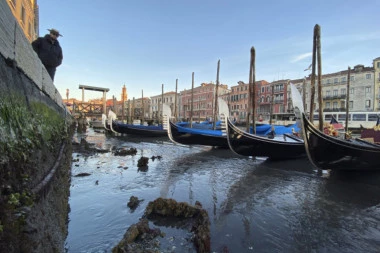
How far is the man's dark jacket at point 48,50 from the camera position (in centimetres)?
465

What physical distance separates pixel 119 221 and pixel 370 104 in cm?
4414

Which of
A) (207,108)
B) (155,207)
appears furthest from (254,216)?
(207,108)

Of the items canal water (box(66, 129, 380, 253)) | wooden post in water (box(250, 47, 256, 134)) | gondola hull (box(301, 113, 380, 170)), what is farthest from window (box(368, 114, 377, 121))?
gondola hull (box(301, 113, 380, 170))

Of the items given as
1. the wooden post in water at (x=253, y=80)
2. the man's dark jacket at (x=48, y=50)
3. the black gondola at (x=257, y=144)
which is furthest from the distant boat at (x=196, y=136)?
the man's dark jacket at (x=48, y=50)

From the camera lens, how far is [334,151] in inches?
254

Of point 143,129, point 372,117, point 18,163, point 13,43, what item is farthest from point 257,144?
point 372,117

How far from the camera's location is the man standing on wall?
4.65 metres

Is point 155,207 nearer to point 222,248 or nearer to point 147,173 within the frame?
point 222,248

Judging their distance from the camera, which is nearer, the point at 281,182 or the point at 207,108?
the point at 281,182

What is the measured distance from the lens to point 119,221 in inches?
148

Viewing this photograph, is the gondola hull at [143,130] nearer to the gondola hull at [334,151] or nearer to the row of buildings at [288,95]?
the row of buildings at [288,95]

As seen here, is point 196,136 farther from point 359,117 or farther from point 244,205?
point 359,117

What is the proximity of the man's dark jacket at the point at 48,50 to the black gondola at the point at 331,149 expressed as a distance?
534cm

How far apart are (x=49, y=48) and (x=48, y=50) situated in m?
0.04
